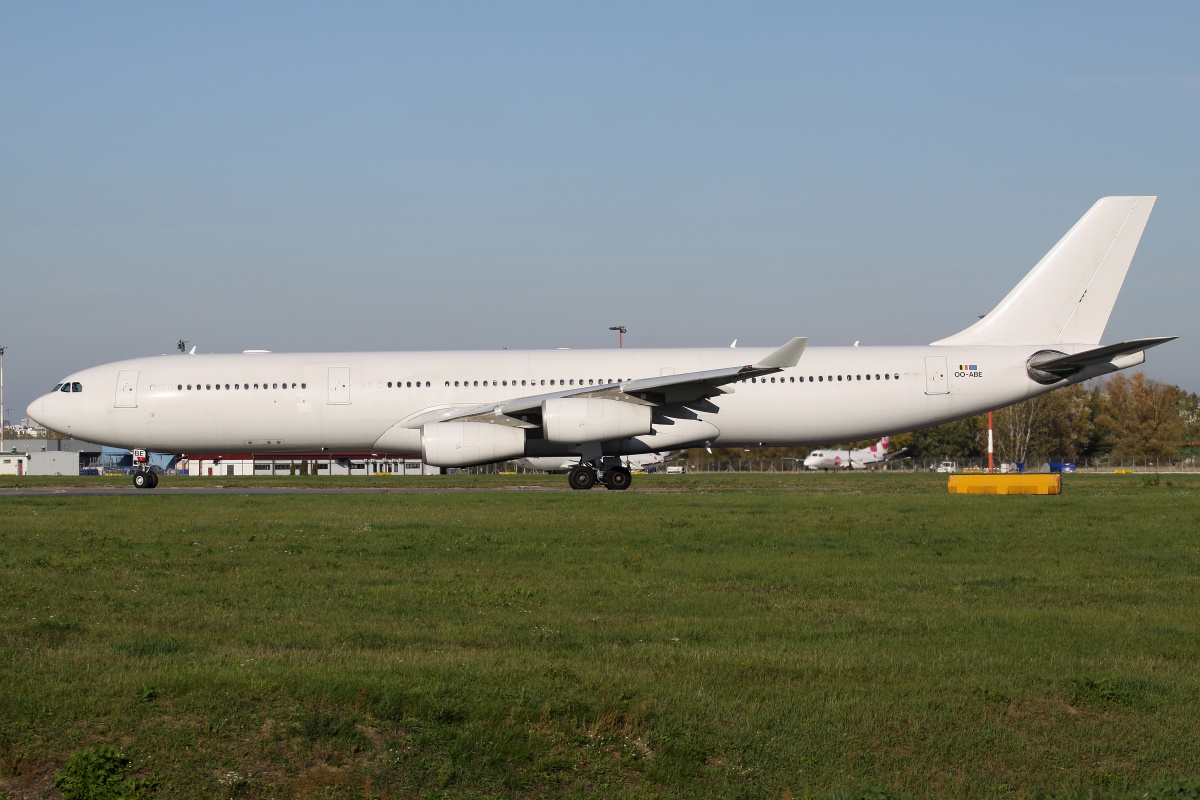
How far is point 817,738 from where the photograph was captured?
20.2 ft

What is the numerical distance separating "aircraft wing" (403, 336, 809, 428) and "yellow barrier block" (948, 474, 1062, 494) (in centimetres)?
493

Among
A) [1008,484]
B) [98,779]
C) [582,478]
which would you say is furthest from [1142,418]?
[98,779]

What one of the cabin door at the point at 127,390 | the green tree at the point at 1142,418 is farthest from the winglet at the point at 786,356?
the green tree at the point at 1142,418

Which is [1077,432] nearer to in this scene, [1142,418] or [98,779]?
[1142,418]

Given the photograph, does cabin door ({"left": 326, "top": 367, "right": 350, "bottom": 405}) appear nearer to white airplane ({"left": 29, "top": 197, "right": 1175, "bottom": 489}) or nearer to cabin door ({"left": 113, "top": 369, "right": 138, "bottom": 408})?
white airplane ({"left": 29, "top": 197, "right": 1175, "bottom": 489})

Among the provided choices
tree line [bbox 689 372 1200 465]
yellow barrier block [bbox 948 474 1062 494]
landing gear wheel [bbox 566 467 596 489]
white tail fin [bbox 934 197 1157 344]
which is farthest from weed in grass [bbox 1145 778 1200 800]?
tree line [bbox 689 372 1200 465]

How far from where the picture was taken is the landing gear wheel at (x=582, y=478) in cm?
2770

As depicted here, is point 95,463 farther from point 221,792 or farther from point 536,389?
point 221,792

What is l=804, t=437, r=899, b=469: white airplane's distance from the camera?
7906 centimetres

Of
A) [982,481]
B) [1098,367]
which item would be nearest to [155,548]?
[982,481]

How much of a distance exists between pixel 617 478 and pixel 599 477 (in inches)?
19.5

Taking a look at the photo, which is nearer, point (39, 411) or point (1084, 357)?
point (1084, 357)

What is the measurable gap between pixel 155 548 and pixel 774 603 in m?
8.10

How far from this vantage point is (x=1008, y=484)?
2464 cm
